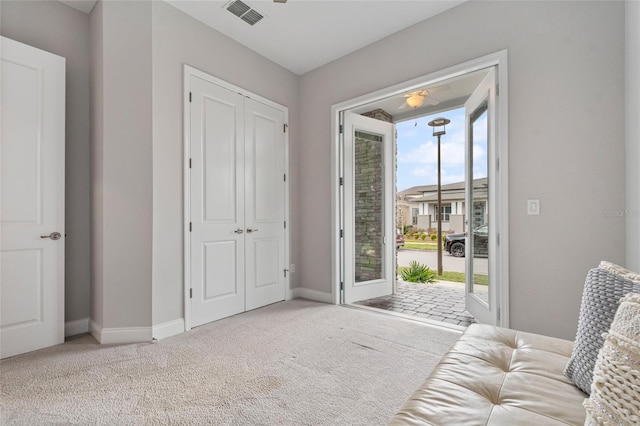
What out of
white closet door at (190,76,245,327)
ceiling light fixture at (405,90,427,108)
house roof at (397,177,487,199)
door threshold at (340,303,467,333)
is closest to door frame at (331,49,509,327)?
door threshold at (340,303,467,333)

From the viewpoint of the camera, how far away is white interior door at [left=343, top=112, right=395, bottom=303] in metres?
3.79

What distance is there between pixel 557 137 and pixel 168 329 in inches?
138

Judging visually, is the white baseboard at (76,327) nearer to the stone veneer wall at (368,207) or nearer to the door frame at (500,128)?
the stone veneer wall at (368,207)

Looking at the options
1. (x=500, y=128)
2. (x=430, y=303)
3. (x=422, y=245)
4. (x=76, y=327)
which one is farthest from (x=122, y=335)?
(x=422, y=245)

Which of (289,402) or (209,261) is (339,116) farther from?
(289,402)

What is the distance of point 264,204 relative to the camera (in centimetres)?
361

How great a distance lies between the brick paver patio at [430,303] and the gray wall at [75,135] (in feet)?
9.54

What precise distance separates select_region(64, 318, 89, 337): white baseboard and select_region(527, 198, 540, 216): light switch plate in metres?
3.92

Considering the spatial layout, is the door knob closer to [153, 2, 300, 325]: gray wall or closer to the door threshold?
[153, 2, 300, 325]: gray wall

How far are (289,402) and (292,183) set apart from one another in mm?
2722

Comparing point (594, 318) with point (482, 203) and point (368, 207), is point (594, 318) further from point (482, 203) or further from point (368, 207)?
point (368, 207)

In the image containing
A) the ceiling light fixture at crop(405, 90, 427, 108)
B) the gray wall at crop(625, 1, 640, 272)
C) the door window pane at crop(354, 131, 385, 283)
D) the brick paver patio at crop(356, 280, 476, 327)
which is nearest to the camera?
the gray wall at crop(625, 1, 640, 272)

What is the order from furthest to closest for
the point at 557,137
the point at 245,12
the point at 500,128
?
the point at 245,12 → the point at 500,128 → the point at 557,137

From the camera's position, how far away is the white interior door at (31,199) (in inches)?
88.6
